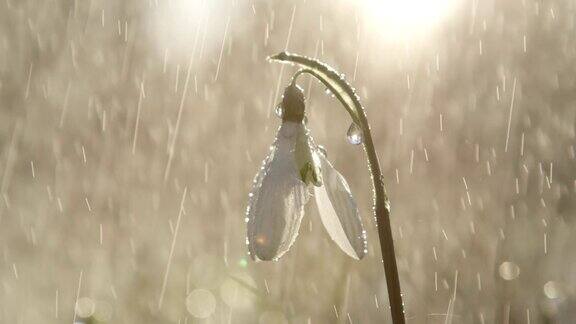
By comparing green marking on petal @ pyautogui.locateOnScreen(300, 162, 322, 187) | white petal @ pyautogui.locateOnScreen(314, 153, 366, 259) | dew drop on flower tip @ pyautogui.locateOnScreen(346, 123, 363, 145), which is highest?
dew drop on flower tip @ pyautogui.locateOnScreen(346, 123, 363, 145)

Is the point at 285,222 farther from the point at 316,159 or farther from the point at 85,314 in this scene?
the point at 85,314

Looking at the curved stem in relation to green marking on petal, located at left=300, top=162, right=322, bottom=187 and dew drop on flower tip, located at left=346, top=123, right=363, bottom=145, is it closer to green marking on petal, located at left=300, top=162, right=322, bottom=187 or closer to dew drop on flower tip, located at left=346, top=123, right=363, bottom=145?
dew drop on flower tip, located at left=346, top=123, right=363, bottom=145

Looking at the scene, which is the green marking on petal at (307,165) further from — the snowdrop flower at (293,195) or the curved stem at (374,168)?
the curved stem at (374,168)

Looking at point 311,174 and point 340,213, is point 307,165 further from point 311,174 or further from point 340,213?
point 340,213

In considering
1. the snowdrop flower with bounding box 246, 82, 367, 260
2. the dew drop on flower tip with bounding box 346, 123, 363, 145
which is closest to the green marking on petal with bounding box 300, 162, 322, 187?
the snowdrop flower with bounding box 246, 82, 367, 260

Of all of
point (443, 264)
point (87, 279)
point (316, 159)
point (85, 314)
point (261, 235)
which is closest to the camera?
point (261, 235)

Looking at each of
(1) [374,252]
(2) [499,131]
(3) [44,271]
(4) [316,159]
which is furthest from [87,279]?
(4) [316,159]
